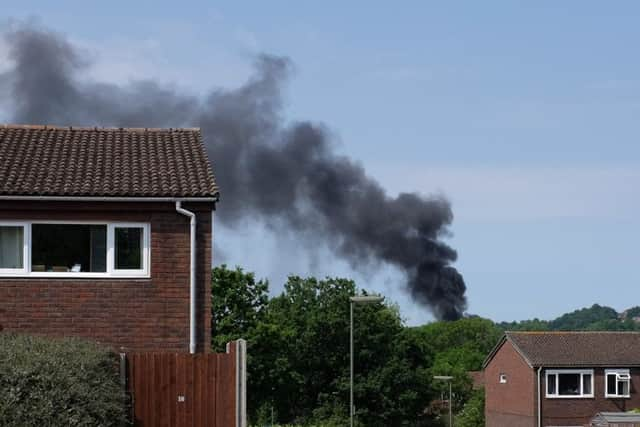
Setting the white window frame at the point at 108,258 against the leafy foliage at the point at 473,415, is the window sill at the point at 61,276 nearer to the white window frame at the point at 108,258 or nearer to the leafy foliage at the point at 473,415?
the white window frame at the point at 108,258

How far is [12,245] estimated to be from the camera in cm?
2289

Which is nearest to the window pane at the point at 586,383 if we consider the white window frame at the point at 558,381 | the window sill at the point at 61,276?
the white window frame at the point at 558,381

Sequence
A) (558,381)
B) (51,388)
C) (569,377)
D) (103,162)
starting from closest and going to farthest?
(51,388) → (103,162) → (558,381) → (569,377)

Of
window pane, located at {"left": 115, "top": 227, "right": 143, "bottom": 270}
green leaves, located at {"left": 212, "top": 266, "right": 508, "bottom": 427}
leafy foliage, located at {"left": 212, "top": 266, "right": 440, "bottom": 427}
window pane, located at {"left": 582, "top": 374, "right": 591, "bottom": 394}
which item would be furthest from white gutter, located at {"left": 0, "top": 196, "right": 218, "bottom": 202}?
window pane, located at {"left": 582, "top": 374, "right": 591, "bottom": 394}

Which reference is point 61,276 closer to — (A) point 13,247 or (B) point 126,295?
(A) point 13,247

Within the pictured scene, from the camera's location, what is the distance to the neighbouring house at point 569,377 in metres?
70.8

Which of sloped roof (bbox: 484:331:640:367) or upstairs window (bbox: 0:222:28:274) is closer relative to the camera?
Result: upstairs window (bbox: 0:222:28:274)

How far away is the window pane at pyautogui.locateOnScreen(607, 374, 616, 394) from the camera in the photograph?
234 feet

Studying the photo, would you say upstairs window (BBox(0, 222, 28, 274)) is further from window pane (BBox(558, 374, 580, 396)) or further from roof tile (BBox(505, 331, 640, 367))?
window pane (BBox(558, 374, 580, 396))

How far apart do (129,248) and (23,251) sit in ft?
6.45

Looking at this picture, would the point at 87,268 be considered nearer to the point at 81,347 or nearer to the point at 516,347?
the point at 81,347

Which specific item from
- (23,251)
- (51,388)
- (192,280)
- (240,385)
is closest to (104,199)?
(23,251)

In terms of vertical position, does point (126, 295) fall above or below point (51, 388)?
above

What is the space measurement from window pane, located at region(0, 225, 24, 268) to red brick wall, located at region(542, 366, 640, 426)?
52164 mm
